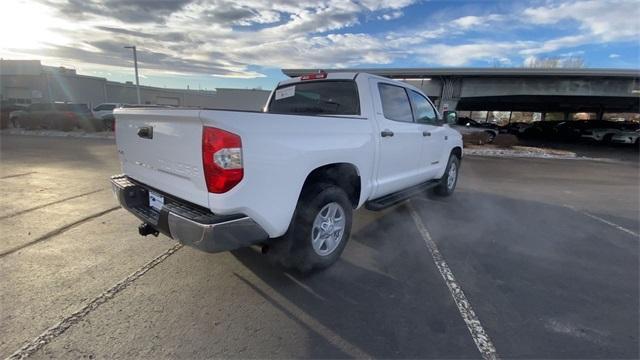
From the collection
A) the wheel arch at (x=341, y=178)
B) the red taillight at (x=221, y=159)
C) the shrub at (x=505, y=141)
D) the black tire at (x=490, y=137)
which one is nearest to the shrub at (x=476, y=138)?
the black tire at (x=490, y=137)

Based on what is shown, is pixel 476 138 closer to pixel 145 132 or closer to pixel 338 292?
pixel 338 292

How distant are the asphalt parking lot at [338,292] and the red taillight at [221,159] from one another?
1091 millimetres

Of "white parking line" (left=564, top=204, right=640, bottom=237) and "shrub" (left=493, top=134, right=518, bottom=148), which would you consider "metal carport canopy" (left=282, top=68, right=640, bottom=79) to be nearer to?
"shrub" (left=493, top=134, right=518, bottom=148)

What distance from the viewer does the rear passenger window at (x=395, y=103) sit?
424cm

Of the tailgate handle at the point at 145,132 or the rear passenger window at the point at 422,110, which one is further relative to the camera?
the rear passenger window at the point at 422,110

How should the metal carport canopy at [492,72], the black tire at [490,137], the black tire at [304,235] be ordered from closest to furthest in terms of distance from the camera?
1. the black tire at [304,235]
2. the metal carport canopy at [492,72]
3. the black tire at [490,137]

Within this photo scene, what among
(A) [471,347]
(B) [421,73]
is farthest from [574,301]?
(B) [421,73]

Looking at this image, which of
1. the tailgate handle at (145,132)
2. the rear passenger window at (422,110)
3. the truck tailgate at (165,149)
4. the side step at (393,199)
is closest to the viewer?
the truck tailgate at (165,149)

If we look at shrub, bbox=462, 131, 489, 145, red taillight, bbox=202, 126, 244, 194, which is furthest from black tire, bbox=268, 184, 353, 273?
shrub, bbox=462, 131, 489, 145

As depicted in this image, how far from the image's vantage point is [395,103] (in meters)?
4.52

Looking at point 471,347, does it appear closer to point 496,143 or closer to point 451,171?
point 451,171

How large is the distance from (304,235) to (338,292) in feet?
1.95

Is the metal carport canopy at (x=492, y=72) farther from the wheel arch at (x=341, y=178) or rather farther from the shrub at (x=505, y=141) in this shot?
the wheel arch at (x=341, y=178)

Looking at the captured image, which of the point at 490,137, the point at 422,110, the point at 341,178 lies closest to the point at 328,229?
the point at 341,178
